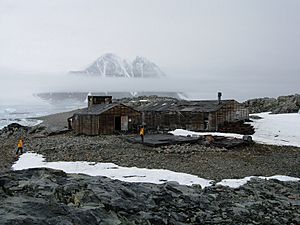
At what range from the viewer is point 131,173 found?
21172 mm

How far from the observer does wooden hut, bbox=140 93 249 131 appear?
40281 mm

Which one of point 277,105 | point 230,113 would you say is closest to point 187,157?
point 230,113

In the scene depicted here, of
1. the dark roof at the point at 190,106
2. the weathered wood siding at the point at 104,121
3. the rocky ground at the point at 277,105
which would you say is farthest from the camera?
the rocky ground at the point at 277,105

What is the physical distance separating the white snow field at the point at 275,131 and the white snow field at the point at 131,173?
45.8ft

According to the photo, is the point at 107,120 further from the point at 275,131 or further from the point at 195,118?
the point at 275,131

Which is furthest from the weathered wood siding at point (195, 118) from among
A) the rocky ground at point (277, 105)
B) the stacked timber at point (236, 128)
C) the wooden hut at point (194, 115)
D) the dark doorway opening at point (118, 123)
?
the rocky ground at point (277, 105)

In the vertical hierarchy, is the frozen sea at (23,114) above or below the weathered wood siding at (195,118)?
below

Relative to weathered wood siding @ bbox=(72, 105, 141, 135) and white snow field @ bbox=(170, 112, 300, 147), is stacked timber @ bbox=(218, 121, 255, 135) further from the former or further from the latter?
weathered wood siding @ bbox=(72, 105, 141, 135)

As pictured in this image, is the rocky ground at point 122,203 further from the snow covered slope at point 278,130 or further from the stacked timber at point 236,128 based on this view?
the stacked timber at point 236,128

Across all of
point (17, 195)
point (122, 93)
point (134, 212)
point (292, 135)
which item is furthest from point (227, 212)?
point (122, 93)

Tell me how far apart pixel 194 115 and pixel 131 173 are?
20932 millimetres

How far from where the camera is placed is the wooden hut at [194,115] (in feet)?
132

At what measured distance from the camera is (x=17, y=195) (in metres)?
9.98

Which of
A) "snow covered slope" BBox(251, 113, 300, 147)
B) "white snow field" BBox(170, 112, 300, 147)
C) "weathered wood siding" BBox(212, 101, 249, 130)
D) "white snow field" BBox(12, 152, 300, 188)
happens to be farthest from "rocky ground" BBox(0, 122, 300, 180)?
"weathered wood siding" BBox(212, 101, 249, 130)
